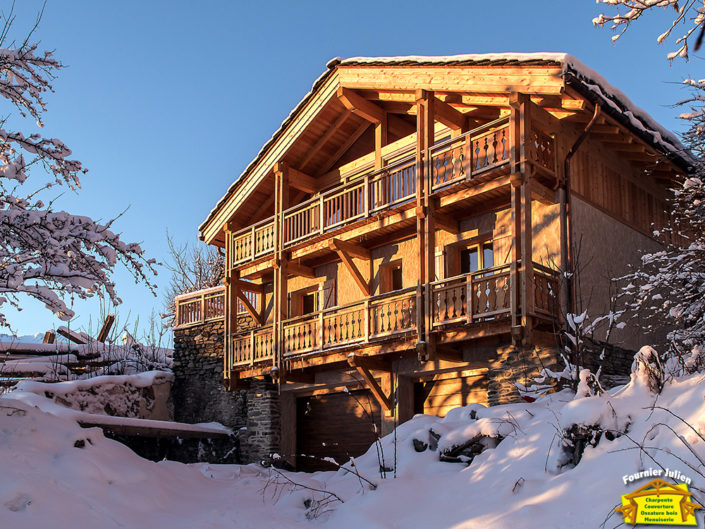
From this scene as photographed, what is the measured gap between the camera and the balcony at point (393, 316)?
13055 millimetres

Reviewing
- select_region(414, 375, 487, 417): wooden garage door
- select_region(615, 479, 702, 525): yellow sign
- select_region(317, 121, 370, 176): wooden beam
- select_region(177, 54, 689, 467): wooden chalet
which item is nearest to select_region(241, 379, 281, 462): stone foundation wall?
select_region(177, 54, 689, 467): wooden chalet

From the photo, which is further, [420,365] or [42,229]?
[420,365]

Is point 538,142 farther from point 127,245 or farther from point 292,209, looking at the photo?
point 127,245

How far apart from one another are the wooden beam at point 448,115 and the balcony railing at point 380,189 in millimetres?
562

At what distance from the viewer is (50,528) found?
28.3 ft

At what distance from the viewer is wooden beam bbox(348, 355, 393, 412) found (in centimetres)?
1547

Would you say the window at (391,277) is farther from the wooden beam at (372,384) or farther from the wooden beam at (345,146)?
the wooden beam at (345,146)

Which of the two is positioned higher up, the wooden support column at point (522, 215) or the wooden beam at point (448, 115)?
the wooden beam at point (448, 115)

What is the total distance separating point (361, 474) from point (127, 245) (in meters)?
4.63

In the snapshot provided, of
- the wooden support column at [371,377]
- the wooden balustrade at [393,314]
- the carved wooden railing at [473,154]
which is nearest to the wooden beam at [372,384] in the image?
the wooden support column at [371,377]

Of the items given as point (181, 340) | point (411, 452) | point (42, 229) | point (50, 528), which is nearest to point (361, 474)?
point (411, 452)

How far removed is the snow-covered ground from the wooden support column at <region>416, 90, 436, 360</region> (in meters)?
3.07

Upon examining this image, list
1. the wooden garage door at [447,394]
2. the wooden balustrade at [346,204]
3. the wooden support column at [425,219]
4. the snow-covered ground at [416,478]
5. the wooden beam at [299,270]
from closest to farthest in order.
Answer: the snow-covered ground at [416,478], the wooden support column at [425,219], the wooden garage door at [447,394], the wooden balustrade at [346,204], the wooden beam at [299,270]

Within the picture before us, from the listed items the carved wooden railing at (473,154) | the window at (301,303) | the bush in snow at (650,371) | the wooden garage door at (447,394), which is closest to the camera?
the bush in snow at (650,371)
